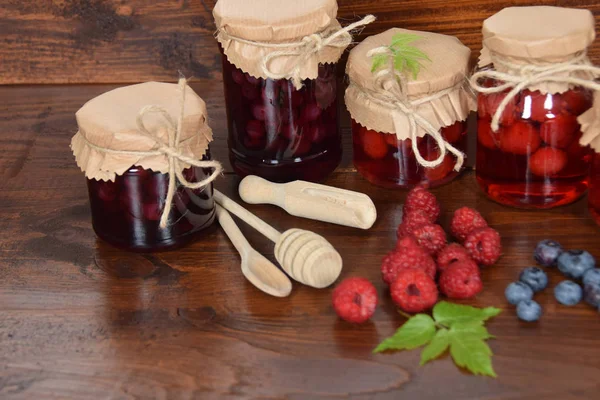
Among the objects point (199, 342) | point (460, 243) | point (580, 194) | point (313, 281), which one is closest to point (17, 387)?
point (199, 342)

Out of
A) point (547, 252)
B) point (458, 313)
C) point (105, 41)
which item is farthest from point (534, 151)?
point (105, 41)

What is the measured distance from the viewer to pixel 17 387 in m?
0.79

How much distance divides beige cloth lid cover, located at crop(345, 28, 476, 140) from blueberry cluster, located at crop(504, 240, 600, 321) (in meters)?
0.20

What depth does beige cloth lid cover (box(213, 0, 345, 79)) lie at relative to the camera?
0.98 metres

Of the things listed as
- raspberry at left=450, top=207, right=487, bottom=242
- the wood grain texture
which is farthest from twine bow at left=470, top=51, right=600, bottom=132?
the wood grain texture

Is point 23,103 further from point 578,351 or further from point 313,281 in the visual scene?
point 578,351

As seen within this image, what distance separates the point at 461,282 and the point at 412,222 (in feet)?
0.38

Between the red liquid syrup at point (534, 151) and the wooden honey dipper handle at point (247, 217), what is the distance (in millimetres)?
276

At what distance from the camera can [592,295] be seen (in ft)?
2.77

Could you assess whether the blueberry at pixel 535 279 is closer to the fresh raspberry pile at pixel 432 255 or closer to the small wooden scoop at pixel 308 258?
the fresh raspberry pile at pixel 432 255

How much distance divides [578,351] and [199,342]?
0.36 meters

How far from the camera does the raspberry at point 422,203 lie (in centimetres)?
98

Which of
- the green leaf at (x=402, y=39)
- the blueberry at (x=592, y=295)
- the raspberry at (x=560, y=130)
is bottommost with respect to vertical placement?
the blueberry at (x=592, y=295)

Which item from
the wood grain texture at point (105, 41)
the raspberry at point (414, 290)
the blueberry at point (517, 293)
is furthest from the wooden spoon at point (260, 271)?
the wood grain texture at point (105, 41)
